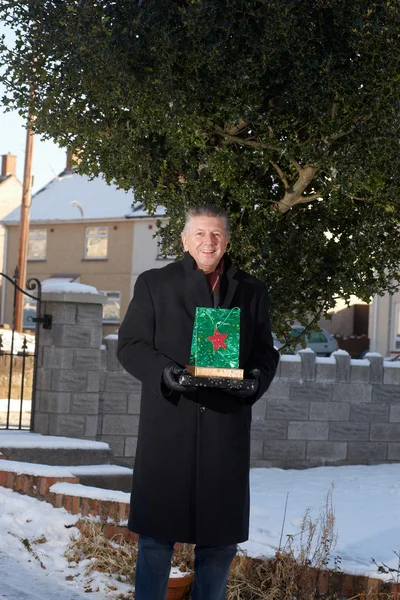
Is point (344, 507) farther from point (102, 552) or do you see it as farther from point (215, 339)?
point (215, 339)

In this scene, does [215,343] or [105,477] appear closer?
[215,343]

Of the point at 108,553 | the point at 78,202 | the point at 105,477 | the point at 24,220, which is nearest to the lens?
the point at 108,553

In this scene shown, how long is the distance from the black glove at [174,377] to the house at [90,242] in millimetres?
32453

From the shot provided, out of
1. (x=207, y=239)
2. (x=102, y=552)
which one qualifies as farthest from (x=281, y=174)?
(x=207, y=239)

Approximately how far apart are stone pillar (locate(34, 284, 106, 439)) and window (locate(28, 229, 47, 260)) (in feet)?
103

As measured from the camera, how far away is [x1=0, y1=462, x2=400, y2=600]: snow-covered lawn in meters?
5.57

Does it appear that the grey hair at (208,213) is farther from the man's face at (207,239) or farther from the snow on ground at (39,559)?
the snow on ground at (39,559)

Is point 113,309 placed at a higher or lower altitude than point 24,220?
lower

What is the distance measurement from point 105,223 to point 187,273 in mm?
35038

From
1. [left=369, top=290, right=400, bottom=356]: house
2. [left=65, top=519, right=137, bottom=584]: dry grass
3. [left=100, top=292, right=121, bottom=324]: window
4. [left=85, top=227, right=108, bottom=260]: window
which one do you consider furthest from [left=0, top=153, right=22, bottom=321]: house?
[left=65, top=519, right=137, bottom=584]: dry grass

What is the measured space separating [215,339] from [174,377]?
244mm

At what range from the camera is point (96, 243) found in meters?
39.4

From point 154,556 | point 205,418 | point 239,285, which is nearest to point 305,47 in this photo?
point 239,285

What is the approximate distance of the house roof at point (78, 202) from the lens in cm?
3912
